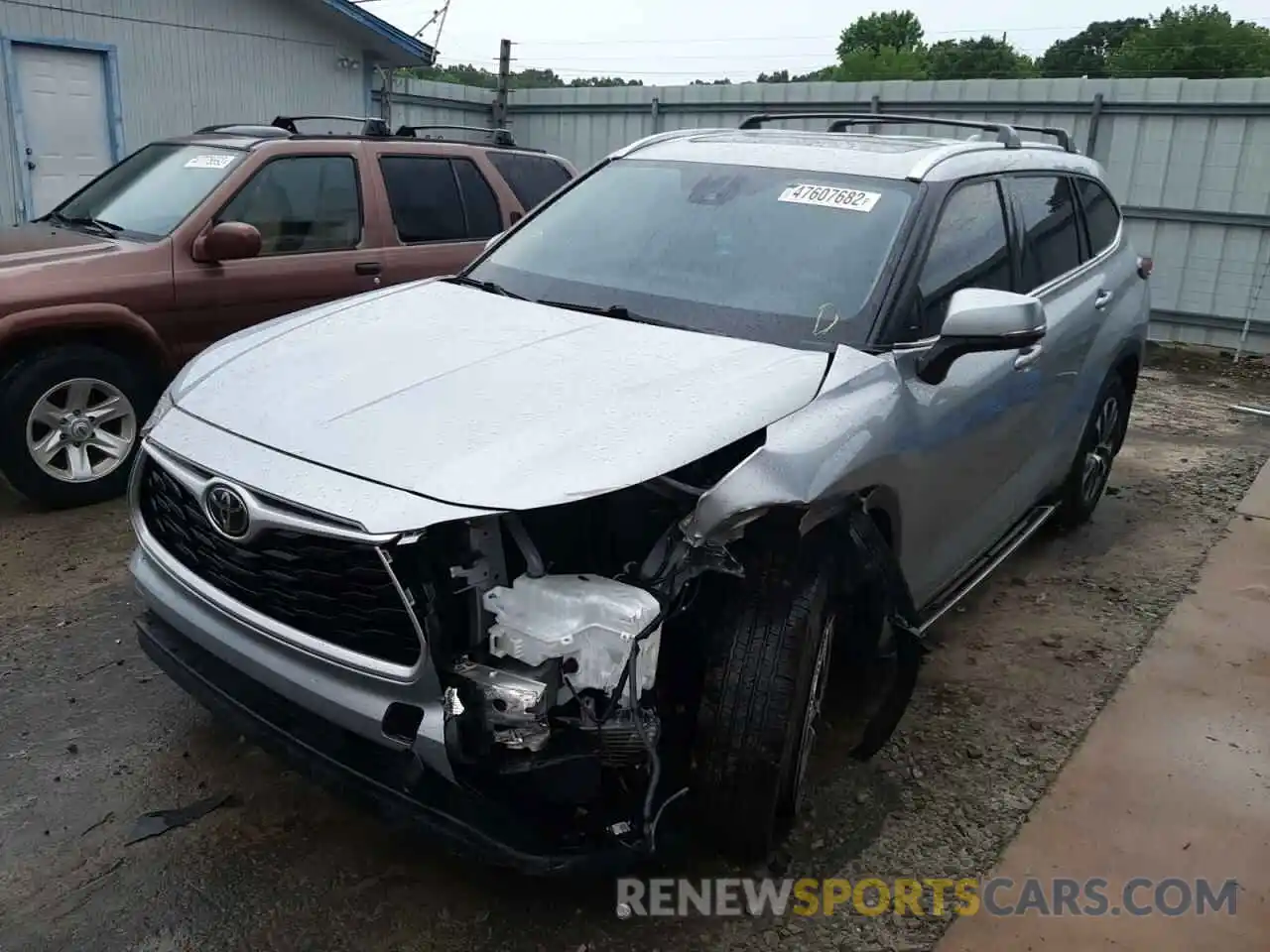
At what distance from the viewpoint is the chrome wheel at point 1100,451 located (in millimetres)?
5129

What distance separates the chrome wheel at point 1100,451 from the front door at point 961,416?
1.32 m

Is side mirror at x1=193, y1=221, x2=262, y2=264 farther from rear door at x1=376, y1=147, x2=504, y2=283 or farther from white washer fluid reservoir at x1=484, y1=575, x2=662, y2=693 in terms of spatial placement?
white washer fluid reservoir at x1=484, y1=575, x2=662, y2=693

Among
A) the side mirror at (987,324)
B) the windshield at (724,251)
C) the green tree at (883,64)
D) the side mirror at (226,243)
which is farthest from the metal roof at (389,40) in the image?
the green tree at (883,64)

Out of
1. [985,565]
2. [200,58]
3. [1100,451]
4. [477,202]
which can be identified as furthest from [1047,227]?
[200,58]

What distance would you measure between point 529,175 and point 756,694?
5206 millimetres

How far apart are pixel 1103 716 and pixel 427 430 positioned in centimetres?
268

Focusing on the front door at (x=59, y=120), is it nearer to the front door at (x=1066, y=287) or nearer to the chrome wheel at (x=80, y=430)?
the chrome wheel at (x=80, y=430)

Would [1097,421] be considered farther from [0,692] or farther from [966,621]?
[0,692]

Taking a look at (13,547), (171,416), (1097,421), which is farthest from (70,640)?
(1097,421)

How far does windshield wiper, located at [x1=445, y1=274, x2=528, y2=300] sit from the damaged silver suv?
0.09 ft

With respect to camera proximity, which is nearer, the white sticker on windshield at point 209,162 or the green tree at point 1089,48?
the white sticker on windshield at point 209,162

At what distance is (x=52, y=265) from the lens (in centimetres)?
489

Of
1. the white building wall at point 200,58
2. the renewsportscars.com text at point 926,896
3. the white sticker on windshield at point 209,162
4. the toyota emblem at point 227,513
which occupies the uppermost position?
the white building wall at point 200,58

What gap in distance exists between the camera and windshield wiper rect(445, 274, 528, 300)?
11.8ft
